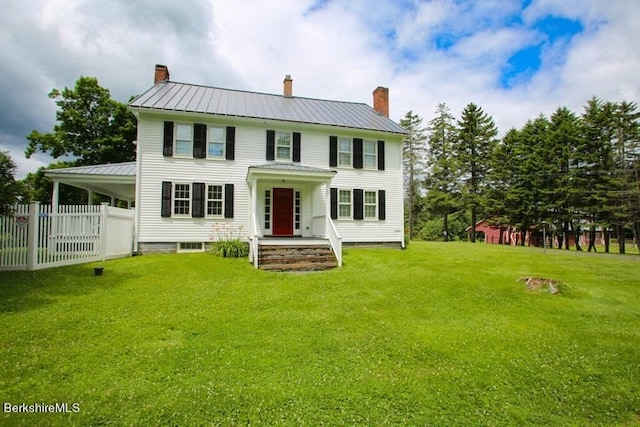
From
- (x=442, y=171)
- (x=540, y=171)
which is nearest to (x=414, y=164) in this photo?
(x=442, y=171)

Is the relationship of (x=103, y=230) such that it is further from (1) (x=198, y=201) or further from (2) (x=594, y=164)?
(2) (x=594, y=164)

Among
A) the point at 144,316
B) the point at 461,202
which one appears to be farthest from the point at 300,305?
the point at 461,202

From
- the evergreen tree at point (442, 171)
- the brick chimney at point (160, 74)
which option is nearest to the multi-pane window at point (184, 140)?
the brick chimney at point (160, 74)

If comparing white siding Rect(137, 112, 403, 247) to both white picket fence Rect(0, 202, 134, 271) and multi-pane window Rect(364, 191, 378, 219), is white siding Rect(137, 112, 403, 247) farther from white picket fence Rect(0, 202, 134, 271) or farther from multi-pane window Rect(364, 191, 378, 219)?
white picket fence Rect(0, 202, 134, 271)

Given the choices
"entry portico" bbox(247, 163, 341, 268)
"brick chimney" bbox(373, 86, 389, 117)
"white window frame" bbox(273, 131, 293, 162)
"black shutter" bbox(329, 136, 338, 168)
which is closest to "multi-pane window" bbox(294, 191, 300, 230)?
"entry portico" bbox(247, 163, 341, 268)

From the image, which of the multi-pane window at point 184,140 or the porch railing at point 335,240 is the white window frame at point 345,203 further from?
the multi-pane window at point 184,140

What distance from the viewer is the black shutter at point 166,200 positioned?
13.1 meters

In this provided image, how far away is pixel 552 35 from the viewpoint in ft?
36.3

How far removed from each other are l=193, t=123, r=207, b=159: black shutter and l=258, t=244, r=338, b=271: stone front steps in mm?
5430

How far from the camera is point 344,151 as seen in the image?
614 inches

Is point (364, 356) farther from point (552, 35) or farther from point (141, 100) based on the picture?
point (141, 100)

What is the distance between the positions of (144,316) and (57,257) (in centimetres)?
599

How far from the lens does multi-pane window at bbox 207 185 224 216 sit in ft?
44.9

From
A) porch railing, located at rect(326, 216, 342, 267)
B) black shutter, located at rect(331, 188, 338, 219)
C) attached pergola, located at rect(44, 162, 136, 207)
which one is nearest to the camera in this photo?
porch railing, located at rect(326, 216, 342, 267)
